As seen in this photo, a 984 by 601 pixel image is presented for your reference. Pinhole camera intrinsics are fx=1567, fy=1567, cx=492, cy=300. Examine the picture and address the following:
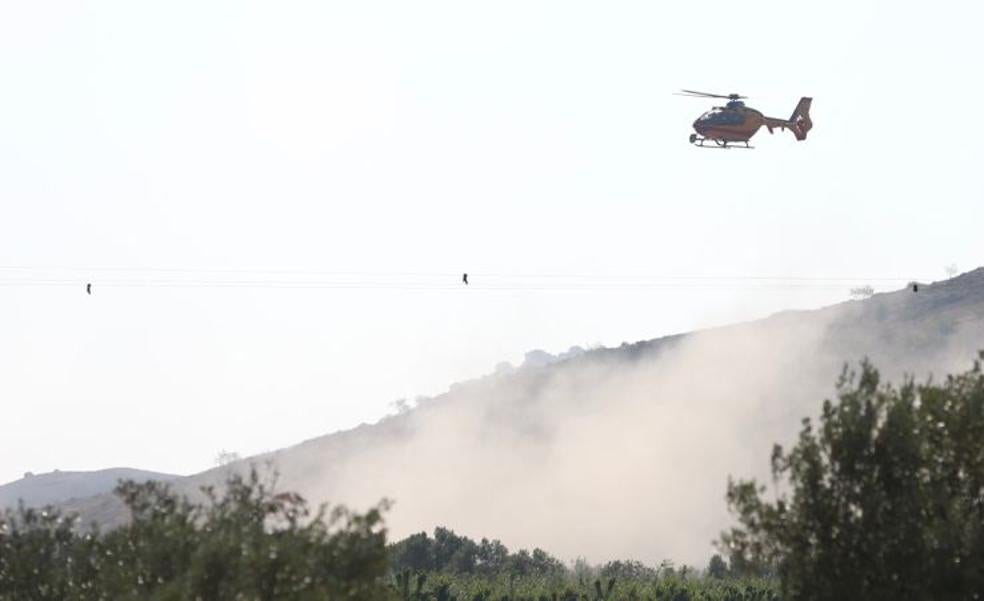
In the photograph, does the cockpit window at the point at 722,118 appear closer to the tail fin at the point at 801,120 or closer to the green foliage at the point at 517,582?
the tail fin at the point at 801,120

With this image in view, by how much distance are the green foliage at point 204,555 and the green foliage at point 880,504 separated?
8.81 meters

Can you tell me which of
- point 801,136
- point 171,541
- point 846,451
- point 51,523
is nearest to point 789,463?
point 846,451

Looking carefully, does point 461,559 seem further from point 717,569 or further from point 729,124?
point 729,124

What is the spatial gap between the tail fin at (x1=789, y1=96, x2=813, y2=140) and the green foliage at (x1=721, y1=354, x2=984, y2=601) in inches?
3095

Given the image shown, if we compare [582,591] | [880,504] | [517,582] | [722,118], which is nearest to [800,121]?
[722,118]

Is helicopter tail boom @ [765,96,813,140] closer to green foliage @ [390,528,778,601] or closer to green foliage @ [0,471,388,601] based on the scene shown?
green foliage @ [390,528,778,601]

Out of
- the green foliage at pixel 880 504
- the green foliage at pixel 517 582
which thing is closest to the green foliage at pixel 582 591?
the green foliage at pixel 517 582

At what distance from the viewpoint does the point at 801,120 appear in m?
114

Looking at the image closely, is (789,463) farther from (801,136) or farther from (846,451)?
(801,136)

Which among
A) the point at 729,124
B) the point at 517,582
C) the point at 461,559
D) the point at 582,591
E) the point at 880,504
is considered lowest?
the point at 582,591

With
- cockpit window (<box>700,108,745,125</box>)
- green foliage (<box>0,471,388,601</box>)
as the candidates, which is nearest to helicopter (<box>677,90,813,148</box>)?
cockpit window (<box>700,108,745,125</box>)

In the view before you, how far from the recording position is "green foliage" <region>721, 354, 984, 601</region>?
3309 cm

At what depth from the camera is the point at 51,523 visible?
45844 millimetres

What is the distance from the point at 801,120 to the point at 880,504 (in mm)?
83062
